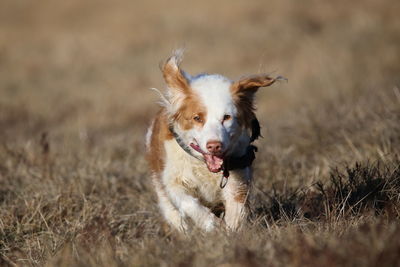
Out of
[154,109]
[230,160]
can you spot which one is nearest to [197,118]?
[230,160]

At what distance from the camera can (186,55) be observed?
14.4 meters

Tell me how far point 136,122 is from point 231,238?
8552 millimetres

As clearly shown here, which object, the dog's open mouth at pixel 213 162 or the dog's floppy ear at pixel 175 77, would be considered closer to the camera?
the dog's open mouth at pixel 213 162

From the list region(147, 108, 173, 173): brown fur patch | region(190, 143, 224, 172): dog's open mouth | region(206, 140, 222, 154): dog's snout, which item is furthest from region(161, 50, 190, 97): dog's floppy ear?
region(206, 140, 222, 154): dog's snout

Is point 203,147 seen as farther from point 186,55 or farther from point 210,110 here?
point 186,55

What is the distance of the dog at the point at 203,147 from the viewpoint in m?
4.11

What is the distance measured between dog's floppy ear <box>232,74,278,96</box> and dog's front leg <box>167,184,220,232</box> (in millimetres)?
818

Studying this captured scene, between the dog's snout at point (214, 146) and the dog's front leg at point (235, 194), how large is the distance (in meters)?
0.49

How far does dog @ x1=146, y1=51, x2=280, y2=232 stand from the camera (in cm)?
411

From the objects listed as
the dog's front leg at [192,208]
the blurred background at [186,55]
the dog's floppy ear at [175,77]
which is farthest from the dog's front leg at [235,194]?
the blurred background at [186,55]

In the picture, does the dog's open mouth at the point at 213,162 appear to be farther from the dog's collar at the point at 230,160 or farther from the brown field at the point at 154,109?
the brown field at the point at 154,109

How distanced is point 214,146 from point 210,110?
0.37m

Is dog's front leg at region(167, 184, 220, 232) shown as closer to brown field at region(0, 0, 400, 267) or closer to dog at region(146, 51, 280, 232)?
dog at region(146, 51, 280, 232)

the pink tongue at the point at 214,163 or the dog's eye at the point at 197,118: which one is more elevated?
the dog's eye at the point at 197,118
